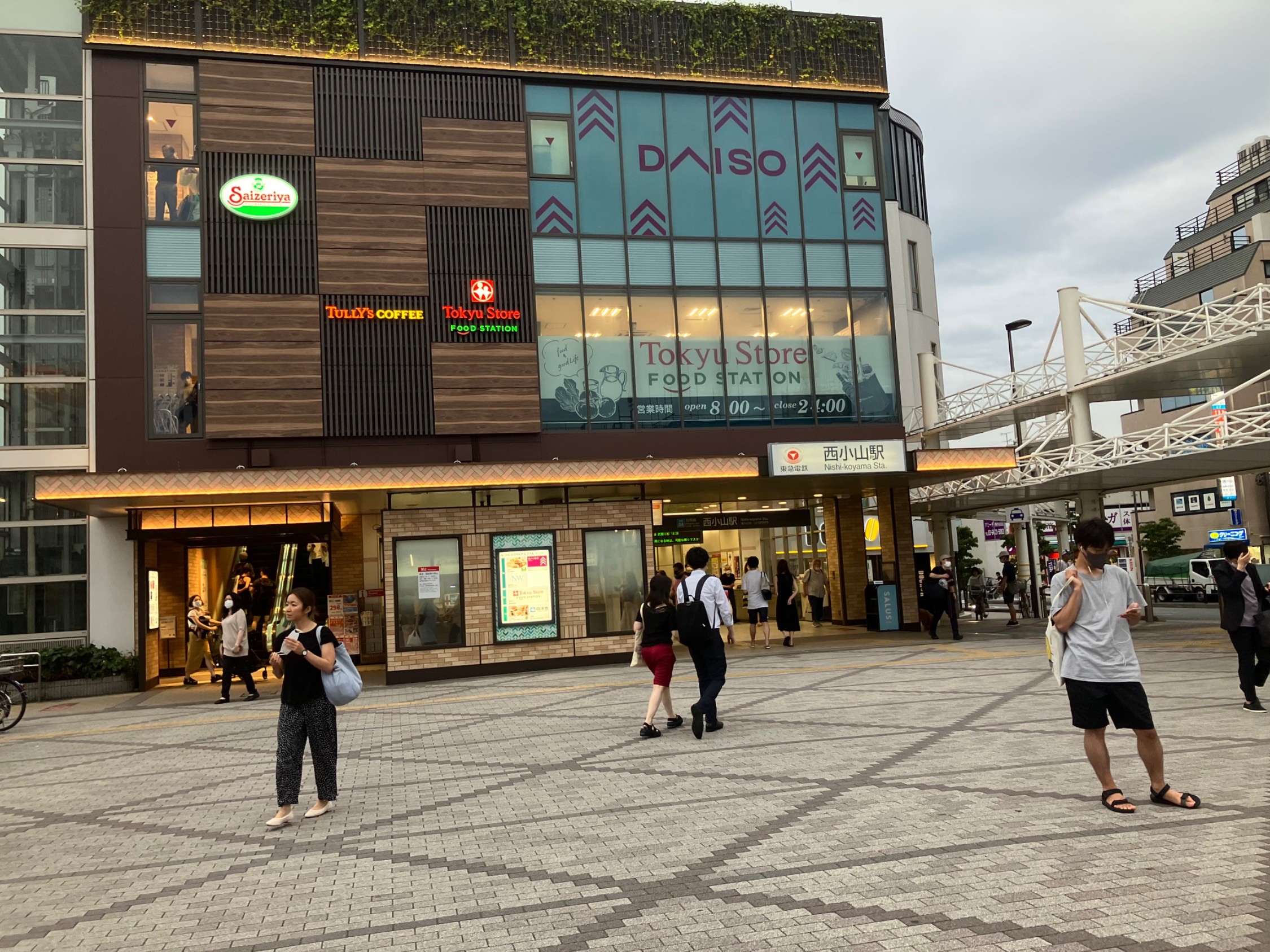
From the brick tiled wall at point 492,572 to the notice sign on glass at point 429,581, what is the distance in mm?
473

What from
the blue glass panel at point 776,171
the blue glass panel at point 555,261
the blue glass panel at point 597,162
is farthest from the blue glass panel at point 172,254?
the blue glass panel at point 776,171

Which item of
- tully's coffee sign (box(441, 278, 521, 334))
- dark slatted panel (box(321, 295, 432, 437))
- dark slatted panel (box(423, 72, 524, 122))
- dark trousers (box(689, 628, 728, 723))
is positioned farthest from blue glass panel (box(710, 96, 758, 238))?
dark trousers (box(689, 628, 728, 723))

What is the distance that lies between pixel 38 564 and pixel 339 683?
573 inches

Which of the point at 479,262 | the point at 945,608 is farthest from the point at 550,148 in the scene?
the point at 945,608

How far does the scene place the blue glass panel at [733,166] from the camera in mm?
20953

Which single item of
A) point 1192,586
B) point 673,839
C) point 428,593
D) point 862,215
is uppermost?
point 862,215

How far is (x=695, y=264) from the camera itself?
20625mm

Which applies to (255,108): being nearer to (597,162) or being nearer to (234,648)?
(597,162)

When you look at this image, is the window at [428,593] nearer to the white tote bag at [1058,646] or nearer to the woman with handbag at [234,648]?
the woman with handbag at [234,648]

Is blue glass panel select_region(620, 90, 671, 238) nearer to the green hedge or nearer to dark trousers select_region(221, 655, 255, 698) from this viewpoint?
dark trousers select_region(221, 655, 255, 698)

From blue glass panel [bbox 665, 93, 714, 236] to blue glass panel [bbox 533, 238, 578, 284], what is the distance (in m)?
2.34

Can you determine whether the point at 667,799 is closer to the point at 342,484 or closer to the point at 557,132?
the point at 342,484

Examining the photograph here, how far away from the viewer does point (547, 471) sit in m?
Result: 17.2

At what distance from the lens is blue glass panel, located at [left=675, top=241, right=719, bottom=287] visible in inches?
808
